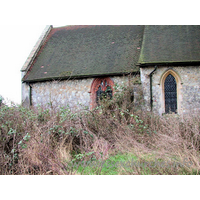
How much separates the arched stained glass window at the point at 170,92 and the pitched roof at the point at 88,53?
2.12m

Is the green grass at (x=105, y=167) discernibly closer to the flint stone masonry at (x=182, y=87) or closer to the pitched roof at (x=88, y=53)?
the flint stone masonry at (x=182, y=87)

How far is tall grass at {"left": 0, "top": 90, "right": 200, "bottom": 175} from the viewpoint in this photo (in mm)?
5500

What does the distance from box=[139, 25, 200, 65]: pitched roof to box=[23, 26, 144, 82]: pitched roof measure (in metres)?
1.16

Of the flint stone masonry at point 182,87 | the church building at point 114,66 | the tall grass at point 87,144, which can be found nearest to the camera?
the tall grass at point 87,144

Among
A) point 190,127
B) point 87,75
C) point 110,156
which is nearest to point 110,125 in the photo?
point 110,156

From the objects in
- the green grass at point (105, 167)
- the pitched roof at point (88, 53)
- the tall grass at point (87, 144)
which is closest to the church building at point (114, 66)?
the pitched roof at point (88, 53)

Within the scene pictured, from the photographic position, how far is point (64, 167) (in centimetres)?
563

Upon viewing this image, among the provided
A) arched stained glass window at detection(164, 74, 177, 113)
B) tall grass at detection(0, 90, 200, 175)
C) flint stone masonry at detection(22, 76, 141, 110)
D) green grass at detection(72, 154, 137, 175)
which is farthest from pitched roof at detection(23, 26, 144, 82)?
green grass at detection(72, 154, 137, 175)

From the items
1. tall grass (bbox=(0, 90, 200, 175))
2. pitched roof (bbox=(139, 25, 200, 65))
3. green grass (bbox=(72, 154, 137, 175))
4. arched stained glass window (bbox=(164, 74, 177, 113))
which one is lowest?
green grass (bbox=(72, 154, 137, 175))

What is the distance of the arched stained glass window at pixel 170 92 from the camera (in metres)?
12.6

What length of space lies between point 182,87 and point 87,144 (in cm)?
780

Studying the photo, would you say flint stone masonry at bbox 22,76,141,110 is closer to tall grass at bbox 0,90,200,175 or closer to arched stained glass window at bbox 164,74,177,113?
arched stained glass window at bbox 164,74,177,113

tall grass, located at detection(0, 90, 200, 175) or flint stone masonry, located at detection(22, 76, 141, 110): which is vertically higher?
flint stone masonry, located at detection(22, 76, 141, 110)

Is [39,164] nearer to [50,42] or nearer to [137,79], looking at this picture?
[137,79]
